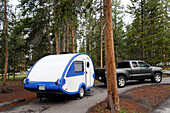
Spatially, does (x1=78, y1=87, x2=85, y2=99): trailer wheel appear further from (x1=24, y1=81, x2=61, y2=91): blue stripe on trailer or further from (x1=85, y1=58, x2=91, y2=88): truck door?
(x1=24, y1=81, x2=61, y2=91): blue stripe on trailer

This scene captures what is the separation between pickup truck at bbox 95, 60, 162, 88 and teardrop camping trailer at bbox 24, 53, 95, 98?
2927 millimetres

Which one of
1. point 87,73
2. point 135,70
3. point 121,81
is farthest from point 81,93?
point 135,70

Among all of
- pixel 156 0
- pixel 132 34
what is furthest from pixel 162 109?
pixel 156 0

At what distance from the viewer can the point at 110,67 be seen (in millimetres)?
5215

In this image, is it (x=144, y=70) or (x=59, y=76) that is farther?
(x=144, y=70)

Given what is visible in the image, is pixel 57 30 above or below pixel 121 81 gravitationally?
above

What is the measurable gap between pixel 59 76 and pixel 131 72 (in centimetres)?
695

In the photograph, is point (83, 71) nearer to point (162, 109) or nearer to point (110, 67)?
point (110, 67)

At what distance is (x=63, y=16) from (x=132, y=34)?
1672 cm

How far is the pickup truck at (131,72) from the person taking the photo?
10.7 meters

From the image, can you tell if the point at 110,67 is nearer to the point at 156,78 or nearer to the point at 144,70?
the point at 144,70

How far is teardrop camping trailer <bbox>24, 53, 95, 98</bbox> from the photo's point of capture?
626cm

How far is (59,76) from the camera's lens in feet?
20.6

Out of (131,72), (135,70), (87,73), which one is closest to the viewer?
(87,73)
